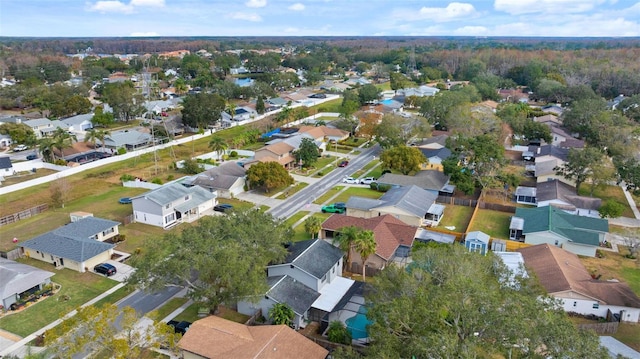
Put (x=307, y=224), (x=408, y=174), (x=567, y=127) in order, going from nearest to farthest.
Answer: (x=307, y=224) → (x=408, y=174) → (x=567, y=127)

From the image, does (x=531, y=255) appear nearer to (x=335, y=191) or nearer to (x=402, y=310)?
(x=402, y=310)

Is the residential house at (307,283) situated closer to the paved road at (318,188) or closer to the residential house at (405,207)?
the residential house at (405,207)

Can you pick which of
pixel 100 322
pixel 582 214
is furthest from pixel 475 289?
pixel 582 214

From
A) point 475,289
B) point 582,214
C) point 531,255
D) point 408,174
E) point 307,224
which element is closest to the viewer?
point 475,289

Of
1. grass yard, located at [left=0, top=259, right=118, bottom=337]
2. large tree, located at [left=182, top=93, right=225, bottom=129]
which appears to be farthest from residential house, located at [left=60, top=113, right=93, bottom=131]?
grass yard, located at [left=0, top=259, right=118, bottom=337]

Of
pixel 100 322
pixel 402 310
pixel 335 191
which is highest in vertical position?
pixel 402 310

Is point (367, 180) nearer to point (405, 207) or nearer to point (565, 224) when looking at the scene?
point (405, 207)

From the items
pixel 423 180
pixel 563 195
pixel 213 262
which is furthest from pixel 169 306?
pixel 563 195

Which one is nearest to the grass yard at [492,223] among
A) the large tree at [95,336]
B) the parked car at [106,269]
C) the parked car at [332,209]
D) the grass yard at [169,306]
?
the parked car at [332,209]
